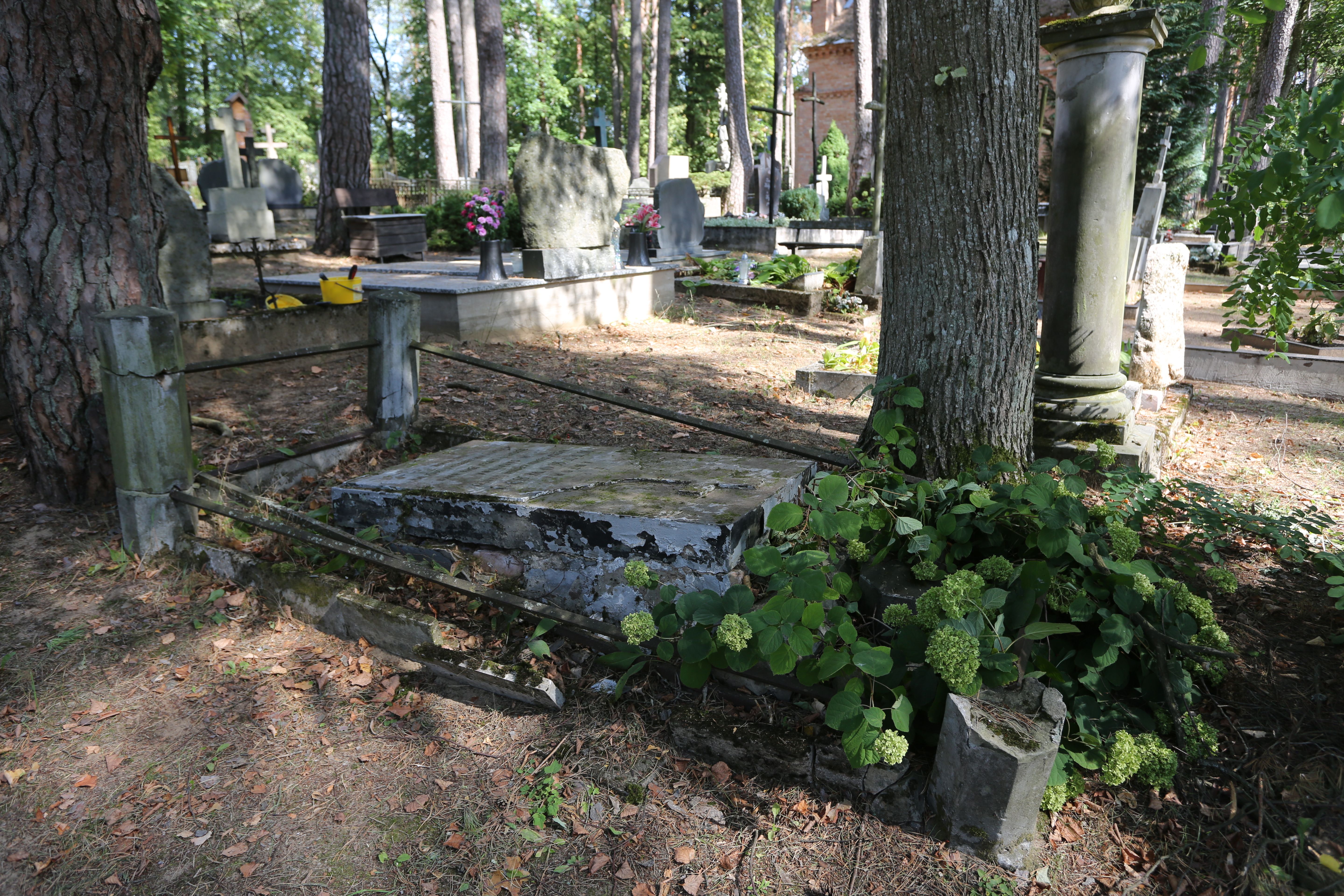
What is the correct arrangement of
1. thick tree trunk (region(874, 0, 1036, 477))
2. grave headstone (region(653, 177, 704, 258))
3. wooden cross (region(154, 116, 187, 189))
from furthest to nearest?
1. wooden cross (region(154, 116, 187, 189))
2. grave headstone (region(653, 177, 704, 258))
3. thick tree trunk (region(874, 0, 1036, 477))

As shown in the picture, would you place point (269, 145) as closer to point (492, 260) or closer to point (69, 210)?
point (492, 260)

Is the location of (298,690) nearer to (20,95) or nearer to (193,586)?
(193,586)

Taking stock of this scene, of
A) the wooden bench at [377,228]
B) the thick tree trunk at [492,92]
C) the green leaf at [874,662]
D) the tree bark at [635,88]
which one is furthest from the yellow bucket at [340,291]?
the tree bark at [635,88]

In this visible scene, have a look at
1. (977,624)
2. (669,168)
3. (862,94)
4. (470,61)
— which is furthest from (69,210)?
(470,61)

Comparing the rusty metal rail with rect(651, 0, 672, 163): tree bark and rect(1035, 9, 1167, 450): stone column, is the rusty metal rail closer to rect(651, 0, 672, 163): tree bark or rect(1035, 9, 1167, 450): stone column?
rect(1035, 9, 1167, 450): stone column

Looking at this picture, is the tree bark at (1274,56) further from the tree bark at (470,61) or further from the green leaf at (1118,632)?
the green leaf at (1118,632)

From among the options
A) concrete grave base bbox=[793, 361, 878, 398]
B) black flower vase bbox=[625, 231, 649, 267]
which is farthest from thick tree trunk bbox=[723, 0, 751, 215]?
concrete grave base bbox=[793, 361, 878, 398]

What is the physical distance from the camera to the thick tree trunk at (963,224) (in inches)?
118

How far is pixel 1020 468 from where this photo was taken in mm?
3248

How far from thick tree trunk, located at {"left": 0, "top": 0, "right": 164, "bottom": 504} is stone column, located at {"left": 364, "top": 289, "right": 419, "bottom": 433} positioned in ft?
3.47

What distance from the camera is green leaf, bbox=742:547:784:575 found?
2238 mm

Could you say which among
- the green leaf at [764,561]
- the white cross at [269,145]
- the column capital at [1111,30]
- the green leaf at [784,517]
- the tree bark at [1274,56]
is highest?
the tree bark at [1274,56]

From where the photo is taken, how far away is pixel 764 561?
2256 millimetres

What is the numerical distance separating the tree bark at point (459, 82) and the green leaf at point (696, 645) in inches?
986
